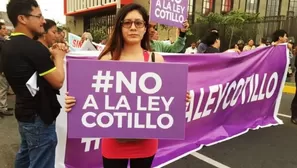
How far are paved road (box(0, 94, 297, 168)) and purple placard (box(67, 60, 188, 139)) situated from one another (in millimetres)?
1988

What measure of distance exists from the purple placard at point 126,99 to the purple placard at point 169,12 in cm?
292

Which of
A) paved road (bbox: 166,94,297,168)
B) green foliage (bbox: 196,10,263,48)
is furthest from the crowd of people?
green foliage (bbox: 196,10,263,48)

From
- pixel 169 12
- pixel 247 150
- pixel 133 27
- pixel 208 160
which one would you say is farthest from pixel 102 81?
pixel 169 12

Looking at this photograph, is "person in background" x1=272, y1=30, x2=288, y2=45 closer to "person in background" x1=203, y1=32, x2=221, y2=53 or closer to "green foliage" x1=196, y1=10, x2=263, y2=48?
"person in background" x1=203, y1=32, x2=221, y2=53

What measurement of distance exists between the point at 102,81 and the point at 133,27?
0.40 m

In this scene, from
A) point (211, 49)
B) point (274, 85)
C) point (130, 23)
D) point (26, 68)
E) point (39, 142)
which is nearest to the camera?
point (130, 23)

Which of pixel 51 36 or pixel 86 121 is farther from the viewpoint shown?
pixel 51 36

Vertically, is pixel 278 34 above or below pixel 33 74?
above

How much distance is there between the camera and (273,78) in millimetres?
5297

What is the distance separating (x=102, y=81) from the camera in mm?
1971

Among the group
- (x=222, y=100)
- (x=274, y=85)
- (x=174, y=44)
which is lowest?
(x=222, y=100)

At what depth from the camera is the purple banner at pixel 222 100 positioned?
3.86 m

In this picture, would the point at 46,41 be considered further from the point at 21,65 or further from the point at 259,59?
the point at 259,59

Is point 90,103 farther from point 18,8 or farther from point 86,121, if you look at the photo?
point 18,8
